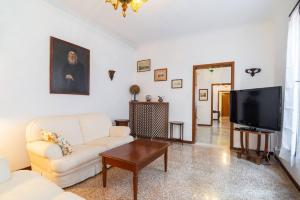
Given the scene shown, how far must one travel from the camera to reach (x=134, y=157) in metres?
2.18

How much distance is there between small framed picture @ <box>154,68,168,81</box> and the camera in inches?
198

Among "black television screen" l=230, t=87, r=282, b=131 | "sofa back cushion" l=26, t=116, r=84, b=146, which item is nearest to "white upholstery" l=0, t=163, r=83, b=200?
"sofa back cushion" l=26, t=116, r=84, b=146

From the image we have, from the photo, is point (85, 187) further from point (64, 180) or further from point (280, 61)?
point (280, 61)

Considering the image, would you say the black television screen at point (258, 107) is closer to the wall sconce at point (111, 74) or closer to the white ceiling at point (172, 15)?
the white ceiling at point (172, 15)

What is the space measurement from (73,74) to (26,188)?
2433 millimetres

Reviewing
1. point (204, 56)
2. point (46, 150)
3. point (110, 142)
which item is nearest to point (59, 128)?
point (46, 150)

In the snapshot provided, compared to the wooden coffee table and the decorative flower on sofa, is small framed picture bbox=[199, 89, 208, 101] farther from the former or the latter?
the decorative flower on sofa

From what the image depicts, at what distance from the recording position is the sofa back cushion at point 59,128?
8.17ft

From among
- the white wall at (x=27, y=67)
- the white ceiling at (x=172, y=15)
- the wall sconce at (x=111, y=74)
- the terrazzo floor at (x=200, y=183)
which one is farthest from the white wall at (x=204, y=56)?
the white wall at (x=27, y=67)

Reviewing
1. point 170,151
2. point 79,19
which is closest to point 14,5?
point 79,19

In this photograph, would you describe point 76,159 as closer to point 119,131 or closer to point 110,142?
point 110,142

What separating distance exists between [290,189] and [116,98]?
4.02 meters

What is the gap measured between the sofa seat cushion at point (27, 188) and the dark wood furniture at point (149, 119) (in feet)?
11.7

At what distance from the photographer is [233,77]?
415 cm
